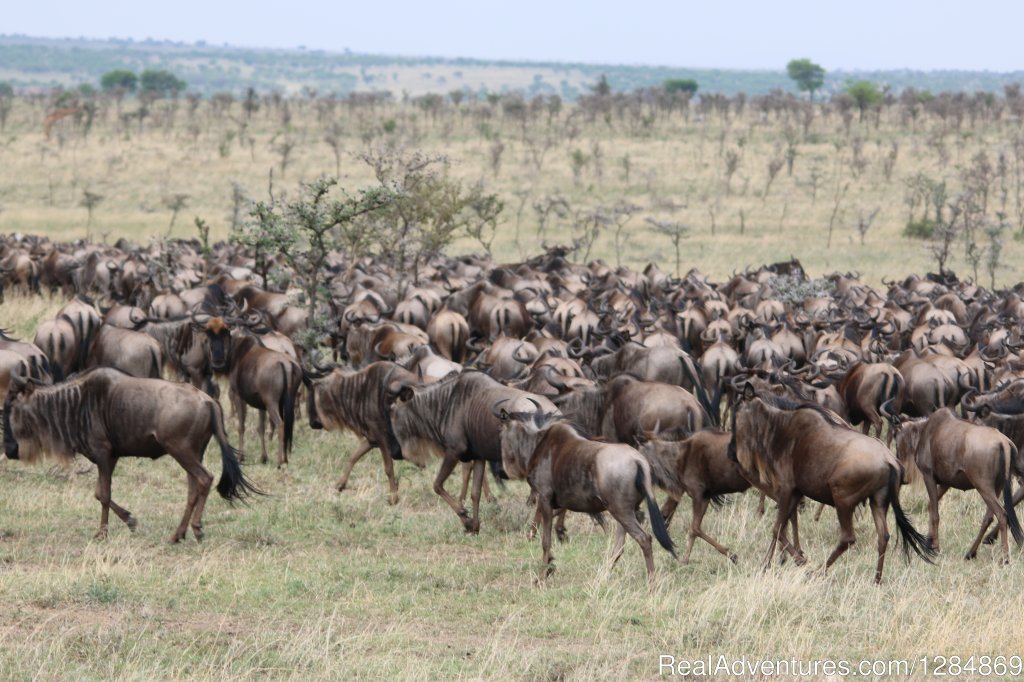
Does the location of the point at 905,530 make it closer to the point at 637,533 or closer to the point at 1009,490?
the point at 1009,490

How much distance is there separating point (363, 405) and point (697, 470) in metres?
3.47

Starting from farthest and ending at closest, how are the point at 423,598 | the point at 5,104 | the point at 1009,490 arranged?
the point at 5,104, the point at 1009,490, the point at 423,598

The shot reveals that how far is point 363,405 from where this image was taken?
11148mm

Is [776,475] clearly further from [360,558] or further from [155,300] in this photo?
[155,300]

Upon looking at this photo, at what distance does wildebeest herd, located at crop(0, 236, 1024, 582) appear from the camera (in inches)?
333

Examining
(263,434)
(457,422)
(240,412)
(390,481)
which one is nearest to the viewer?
(457,422)

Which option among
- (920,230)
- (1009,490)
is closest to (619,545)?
(1009,490)

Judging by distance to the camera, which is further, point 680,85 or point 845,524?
point 680,85

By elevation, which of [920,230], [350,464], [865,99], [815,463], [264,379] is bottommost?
[920,230]

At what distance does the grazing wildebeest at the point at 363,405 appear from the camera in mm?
10914

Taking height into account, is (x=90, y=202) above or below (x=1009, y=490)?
below

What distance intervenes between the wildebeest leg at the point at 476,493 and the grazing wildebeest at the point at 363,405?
872mm

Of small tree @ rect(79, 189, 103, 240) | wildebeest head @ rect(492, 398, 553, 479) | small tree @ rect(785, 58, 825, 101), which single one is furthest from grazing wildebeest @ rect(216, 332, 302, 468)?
small tree @ rect(785, 58, 825, 101)

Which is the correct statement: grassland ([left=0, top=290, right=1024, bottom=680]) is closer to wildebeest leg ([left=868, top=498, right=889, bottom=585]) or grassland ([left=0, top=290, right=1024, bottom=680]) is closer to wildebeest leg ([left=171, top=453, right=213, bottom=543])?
wildebeest leg ([left=171, top=453, right=213, bottom=543])
